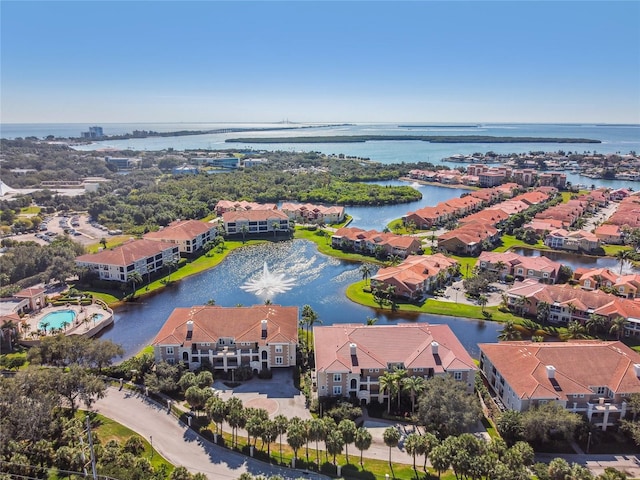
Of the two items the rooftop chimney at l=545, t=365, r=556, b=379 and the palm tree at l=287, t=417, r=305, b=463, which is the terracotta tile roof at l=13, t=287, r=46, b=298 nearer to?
the palm tree at l=287, t=417, r=305, b=463

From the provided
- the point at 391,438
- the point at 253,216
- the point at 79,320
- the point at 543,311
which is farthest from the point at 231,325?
the point at 253,216

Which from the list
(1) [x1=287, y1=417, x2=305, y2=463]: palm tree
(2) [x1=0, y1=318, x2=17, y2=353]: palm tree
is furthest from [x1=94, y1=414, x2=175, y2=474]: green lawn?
(2) [x1=0, y1=318, x2=17, y2=353]: palm tree

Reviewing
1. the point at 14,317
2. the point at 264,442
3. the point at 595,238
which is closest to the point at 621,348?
the point at 264,442

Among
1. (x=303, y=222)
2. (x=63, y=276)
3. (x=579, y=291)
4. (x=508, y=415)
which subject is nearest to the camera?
(x=508, y=415)

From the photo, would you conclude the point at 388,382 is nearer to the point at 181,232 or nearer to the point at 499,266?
the point at 499,266

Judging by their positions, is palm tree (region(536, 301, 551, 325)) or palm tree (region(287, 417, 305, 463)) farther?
palm tree (region(536, 301, 551, 325))

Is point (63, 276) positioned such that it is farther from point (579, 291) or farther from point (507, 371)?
point (579, 291)
